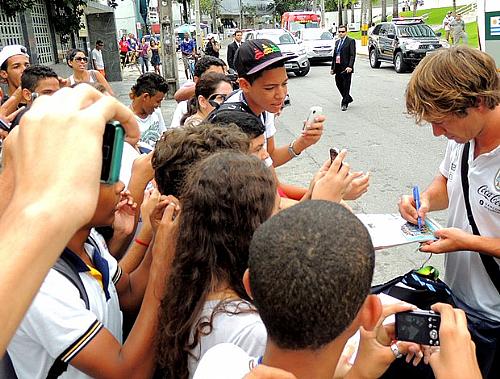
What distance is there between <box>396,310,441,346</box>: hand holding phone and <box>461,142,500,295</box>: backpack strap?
0.65m

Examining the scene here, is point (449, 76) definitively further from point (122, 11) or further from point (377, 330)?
point (122, 11)

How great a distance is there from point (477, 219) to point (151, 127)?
10.6ft

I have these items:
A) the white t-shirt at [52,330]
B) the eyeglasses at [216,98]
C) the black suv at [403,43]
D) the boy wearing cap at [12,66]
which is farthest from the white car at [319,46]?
the white t-shirt at [52,330]

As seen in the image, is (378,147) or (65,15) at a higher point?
(65,15)

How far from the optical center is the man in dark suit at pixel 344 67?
38.3ft

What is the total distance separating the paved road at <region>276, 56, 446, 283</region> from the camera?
550 cm

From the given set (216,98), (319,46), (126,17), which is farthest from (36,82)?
(126,17)

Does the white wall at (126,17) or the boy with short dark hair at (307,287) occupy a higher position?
the white wall at (126,17)

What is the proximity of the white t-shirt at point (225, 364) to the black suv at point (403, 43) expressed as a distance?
17087 millimetres

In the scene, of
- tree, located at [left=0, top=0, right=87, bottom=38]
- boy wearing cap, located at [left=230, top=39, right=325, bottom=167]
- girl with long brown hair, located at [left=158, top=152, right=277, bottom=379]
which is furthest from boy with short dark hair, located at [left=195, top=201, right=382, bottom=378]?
tree, located at [left=0, top=0, right=87, bottom=38]

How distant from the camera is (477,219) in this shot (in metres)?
2.08

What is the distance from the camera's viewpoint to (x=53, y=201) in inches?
28.4

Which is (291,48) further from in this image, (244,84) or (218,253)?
(218,253)

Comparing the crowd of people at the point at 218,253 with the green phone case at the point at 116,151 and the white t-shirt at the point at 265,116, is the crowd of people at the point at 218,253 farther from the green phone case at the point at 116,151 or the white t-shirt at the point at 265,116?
the white t-shirt at the point at 265,116
